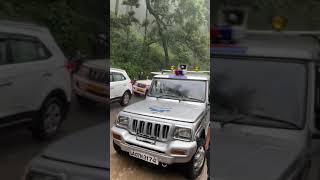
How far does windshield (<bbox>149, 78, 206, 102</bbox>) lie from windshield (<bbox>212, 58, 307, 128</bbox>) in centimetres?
6

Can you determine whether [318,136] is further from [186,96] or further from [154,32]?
[154,32]

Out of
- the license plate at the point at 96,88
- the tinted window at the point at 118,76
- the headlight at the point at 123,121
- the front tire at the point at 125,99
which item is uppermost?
the tinted window at the point at 118,76

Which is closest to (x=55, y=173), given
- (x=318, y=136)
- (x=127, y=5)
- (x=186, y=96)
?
(x=186, y=96)

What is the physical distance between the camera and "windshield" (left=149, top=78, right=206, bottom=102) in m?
1.43

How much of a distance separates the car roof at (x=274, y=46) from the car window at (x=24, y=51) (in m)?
0.69

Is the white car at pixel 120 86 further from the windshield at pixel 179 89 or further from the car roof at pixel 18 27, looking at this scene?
the car roof at pixel 18 27

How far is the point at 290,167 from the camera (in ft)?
4.64

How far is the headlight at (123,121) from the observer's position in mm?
1460

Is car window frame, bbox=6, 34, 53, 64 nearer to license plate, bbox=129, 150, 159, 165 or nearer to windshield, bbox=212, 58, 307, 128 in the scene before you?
license plate, bbox=129, 150, 159, 165

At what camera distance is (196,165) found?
4.65 ft

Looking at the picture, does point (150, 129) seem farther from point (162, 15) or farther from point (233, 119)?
point (162, 15)

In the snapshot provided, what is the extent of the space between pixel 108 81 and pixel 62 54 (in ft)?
0.74

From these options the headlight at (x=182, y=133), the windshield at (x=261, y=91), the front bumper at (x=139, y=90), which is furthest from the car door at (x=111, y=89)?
the windshield at (x=261, y=91)

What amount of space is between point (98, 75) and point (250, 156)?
2.40ft
